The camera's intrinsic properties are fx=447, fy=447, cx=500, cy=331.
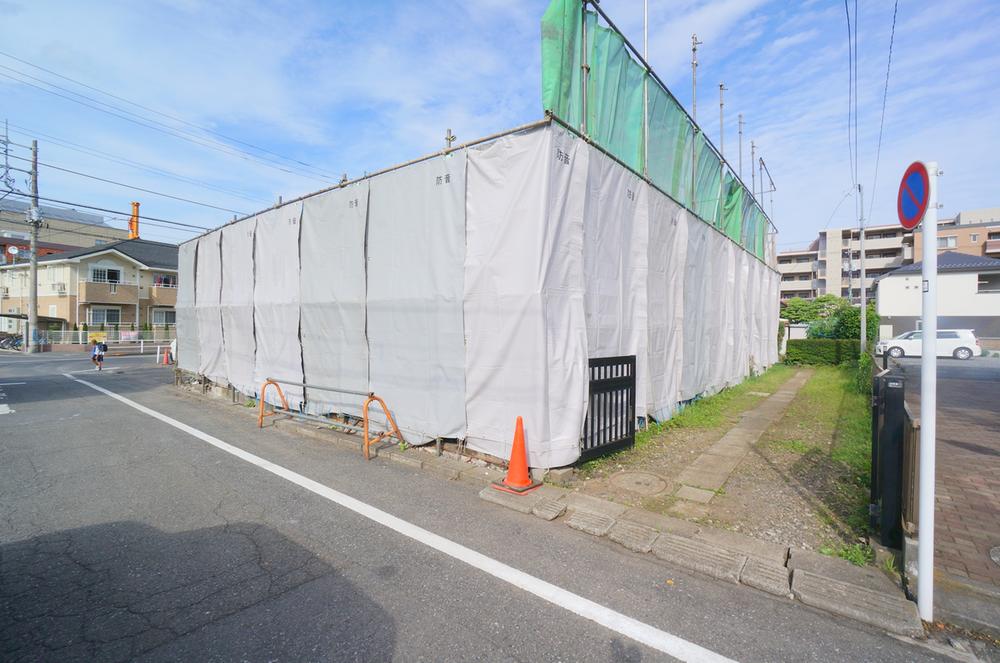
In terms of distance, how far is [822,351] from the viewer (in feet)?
66.7

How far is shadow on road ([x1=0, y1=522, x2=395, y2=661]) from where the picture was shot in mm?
2383

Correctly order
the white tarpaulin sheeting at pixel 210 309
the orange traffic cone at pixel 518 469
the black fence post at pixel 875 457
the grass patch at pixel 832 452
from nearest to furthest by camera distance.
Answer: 1. the black fence post at pixel 875 457
2. the grass patch at pixel 832 452
3. the orange traffic cone at pixel 518 469
4. the white tarpaulin sheeting at pixel 210 309

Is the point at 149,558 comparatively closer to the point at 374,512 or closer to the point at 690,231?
the point at 374,512

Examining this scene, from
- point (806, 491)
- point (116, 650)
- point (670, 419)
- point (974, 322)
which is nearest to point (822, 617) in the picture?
point (806, 491)

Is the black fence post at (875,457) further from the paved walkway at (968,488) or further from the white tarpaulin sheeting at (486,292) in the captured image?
the white tarpaulin sheeting at (486,292)

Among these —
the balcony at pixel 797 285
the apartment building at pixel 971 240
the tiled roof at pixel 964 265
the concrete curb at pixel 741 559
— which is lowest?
the concrete curb at pixel 741 559

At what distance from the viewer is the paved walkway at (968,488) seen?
10.6ft

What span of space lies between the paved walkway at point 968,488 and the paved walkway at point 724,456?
175 centimetres

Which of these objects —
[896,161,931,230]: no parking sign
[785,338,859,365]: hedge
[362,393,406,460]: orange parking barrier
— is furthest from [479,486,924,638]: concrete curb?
[785,338,859,365]: hedge

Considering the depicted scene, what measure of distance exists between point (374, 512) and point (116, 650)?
2034 millimetres

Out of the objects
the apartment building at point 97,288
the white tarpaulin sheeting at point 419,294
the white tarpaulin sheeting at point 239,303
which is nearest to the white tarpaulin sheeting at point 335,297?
the white tarpaulin sheeting at point 419,294

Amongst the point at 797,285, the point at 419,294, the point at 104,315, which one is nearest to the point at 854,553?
the point at 419,294

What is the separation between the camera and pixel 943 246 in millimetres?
44469

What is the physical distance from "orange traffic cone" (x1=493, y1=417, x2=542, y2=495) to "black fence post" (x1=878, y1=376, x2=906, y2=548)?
9.45ft
